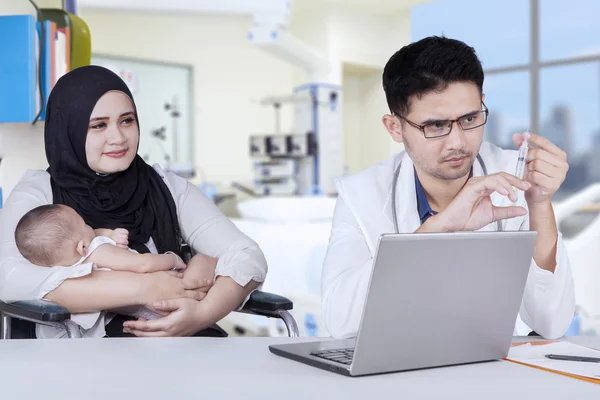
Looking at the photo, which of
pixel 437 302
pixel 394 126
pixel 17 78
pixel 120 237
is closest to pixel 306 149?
pixel 17 78

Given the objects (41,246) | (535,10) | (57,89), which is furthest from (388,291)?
(535,10)

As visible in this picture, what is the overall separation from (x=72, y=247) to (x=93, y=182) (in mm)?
244

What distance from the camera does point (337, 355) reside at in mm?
1027

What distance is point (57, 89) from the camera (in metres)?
1.93

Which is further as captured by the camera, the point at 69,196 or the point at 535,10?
the point at 535,10

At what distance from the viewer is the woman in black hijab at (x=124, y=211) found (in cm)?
167

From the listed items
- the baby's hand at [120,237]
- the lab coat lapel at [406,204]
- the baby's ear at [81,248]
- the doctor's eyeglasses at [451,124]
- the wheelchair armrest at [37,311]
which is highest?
the doctor's eyeglasses at [451,124]

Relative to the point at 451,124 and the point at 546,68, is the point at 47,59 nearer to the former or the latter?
the point at 451,124

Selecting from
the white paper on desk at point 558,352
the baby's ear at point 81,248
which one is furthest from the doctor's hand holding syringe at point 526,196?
the baby's ear at point 81,248

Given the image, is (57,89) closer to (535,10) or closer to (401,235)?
(401,235)

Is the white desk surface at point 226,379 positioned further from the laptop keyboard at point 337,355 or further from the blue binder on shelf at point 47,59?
the blue binder on shelf at point 47,59

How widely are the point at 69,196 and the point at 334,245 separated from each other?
78 centimetres

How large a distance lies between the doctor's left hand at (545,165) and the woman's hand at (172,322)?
0.86m

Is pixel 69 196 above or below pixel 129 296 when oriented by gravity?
above
